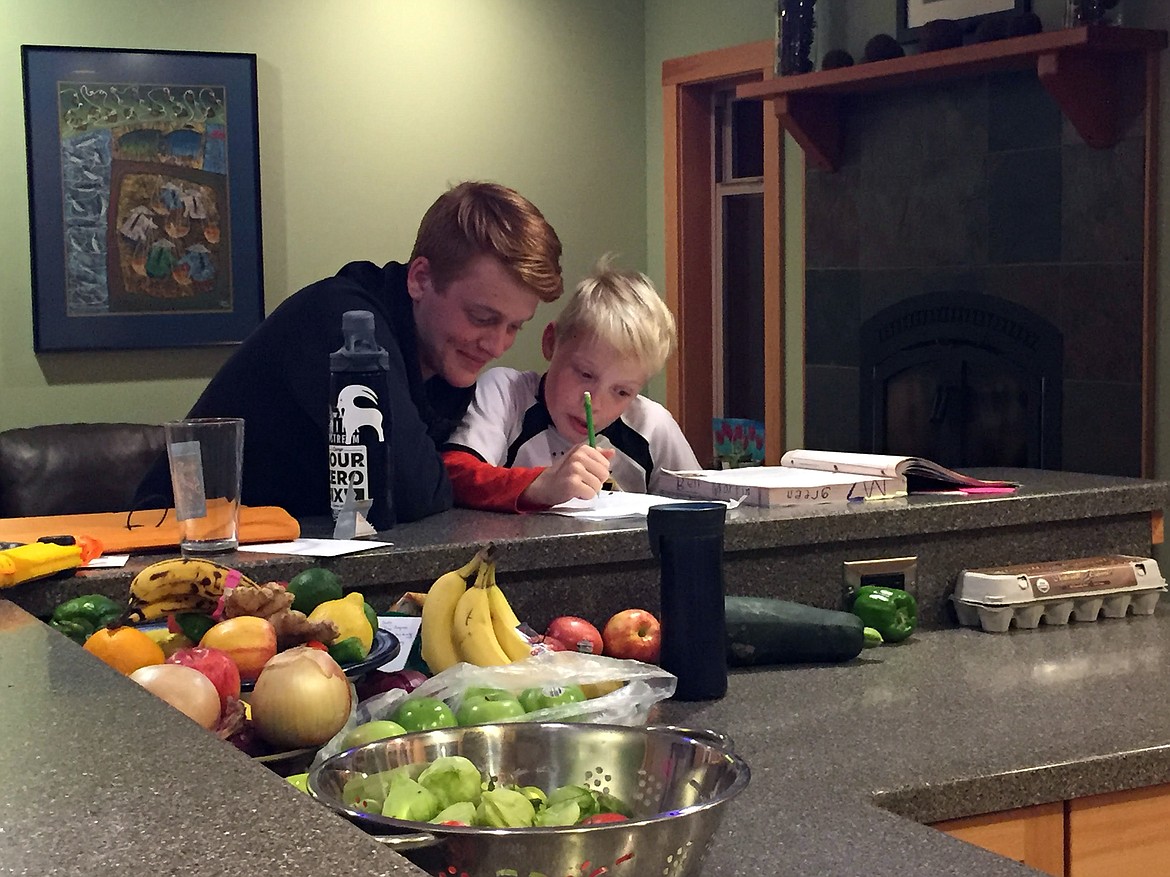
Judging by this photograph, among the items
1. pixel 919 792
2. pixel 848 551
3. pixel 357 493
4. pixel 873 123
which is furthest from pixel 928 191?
pixel 919 792

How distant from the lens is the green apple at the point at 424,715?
1.31 metres

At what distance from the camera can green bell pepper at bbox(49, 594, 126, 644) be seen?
1.56m

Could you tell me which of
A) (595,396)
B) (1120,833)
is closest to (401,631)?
(1120,833)

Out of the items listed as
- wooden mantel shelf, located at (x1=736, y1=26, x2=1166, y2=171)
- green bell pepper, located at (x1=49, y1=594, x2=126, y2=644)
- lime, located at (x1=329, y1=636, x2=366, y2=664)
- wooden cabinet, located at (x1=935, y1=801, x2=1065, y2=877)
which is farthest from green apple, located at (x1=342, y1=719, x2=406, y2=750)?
wooden mantel shelf, located at (x1=736, y1=26, x2=1166, y2=171)

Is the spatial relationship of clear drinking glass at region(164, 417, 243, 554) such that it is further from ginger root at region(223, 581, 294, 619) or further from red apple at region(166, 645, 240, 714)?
red apple at region(166, 645, 240, 714)

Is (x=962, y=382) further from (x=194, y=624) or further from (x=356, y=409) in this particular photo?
(x=194, y=624)

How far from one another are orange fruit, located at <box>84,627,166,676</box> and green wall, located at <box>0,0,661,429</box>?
3.28 m

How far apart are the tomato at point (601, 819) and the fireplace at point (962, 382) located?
3.02 metres

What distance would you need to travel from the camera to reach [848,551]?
82.9 inches

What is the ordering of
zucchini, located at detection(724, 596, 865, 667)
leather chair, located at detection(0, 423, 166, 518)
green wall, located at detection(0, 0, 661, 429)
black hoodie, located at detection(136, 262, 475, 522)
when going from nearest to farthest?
1. zucchini, located at detection(724, 596, 865, 667)
2. black hoodie, located at detection(136, 262, 475, 522)
3. leather chair, located at detection(0, 423, 166, 518)
4. green wall, located at detection(0, 0, 661, 429)

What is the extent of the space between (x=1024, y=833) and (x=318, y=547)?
0.84 meters

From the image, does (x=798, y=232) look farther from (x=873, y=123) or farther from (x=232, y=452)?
(x=232, y=452)

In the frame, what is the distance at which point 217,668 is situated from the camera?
1330 mm

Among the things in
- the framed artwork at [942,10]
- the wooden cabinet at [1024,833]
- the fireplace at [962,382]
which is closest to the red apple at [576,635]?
the wooden cabinet at [1024,833]
